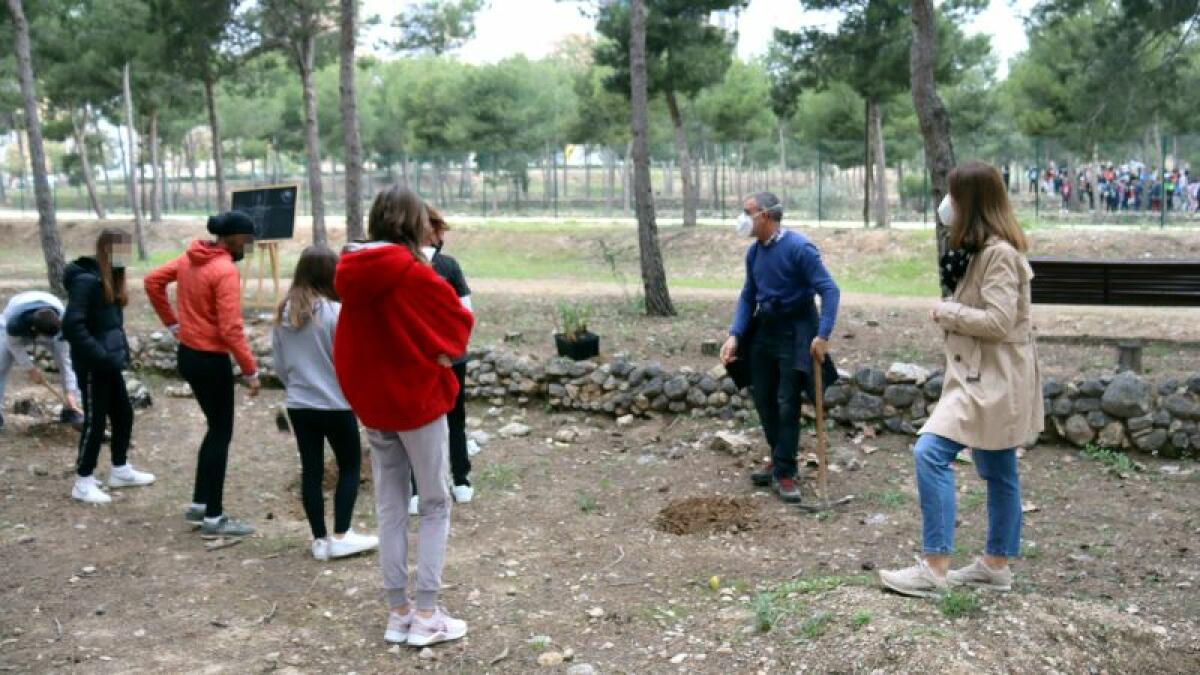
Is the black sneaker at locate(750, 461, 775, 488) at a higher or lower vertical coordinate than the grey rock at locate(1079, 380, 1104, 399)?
lower

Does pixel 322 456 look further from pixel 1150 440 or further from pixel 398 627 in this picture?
pixel 1150 440

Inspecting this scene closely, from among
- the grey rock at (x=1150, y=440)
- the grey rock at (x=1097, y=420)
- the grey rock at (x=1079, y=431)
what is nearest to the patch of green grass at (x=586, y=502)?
the grey rock at (x=1079, y=431)

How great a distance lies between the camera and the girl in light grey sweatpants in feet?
14.3

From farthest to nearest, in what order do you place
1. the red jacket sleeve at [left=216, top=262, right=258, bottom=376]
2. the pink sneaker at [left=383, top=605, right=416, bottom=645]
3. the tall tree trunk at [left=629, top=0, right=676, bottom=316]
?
the tall tree trunk at [left=629, top=0, right=676, bottom=316], the red jacket sleeve at [left=216, top=262, right=258, bottom=376], the pink sneaker at [left=383, top=605, right=416, bottom=645]

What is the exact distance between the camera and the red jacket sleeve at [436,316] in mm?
4195

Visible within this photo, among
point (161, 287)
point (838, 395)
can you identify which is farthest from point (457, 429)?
point (838, 395)

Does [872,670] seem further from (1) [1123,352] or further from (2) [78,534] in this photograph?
(1) [1123,352]

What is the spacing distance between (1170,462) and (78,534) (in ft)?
21.4

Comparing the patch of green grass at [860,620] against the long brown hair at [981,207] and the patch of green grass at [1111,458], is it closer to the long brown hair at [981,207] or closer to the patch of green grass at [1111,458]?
the long brown hair at [981,207]

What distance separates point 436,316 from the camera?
13.9ft

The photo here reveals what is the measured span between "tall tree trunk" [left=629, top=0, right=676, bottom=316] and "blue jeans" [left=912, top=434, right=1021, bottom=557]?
758cm

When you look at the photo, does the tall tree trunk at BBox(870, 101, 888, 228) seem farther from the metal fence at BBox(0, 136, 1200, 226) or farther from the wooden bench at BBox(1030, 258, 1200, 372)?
the wooden bench at BBox(1030, 258, 1200, 372)

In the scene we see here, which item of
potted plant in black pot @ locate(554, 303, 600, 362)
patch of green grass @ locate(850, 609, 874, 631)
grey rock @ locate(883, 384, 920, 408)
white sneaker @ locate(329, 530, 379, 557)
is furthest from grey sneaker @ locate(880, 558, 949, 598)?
potted plant in black pot @ locate(554, 303, 600, 362)

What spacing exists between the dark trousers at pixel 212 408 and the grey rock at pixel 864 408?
13.6ft
